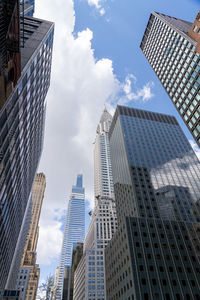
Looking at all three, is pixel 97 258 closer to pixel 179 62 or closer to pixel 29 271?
pixel 29 271

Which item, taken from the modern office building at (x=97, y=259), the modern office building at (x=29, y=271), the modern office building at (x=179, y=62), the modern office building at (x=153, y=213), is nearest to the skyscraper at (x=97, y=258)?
the modern office building at (x=97, y=259)

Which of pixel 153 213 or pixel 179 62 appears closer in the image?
pixel 179 62

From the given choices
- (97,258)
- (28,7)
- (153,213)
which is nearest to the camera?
(28,7)

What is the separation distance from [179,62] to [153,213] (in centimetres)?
5867

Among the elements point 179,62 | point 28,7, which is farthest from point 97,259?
point 28,7

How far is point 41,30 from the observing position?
1884 inches

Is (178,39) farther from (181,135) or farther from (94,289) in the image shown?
(94,289)

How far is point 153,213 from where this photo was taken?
274 ft

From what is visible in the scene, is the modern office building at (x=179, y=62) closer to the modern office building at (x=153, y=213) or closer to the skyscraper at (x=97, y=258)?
the modern office building at (x=153, y=213)

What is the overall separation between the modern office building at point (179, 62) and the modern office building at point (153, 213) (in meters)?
40.2

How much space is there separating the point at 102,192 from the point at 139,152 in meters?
88.9

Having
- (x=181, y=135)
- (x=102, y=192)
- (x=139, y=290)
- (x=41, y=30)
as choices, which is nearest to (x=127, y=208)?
(x=139, y=290)

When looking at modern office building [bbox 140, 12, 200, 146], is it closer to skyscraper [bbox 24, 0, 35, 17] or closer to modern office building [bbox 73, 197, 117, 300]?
skyscraper [bbox 24, 0, 35, 17]

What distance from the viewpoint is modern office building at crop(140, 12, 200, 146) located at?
194 feet
